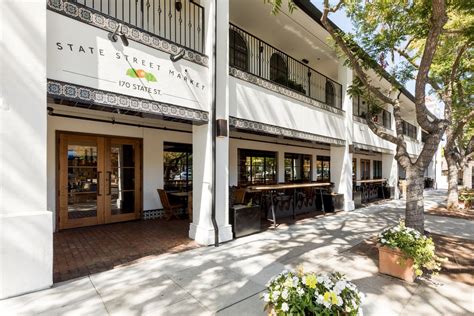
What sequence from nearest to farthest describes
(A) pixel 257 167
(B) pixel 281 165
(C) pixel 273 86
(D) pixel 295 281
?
(D) pixel 295 281 → (C) pixel 273 86 → (A) pixel 257 167 → (B) pixel 281 165

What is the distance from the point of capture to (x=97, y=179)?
6.24 m

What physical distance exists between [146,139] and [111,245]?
310 centimetres

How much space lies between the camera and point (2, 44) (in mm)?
2760

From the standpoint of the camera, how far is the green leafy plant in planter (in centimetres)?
326

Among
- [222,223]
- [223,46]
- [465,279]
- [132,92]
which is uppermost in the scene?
[223,46]

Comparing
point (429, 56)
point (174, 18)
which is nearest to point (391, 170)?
point (429, 56)

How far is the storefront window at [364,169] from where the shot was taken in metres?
15.9

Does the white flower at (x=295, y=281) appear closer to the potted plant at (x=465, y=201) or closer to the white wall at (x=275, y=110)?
the white wall at (x=275, y=110)

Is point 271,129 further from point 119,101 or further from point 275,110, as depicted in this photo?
point 119,101

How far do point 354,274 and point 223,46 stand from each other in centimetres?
465

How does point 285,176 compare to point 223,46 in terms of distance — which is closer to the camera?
point 223,46

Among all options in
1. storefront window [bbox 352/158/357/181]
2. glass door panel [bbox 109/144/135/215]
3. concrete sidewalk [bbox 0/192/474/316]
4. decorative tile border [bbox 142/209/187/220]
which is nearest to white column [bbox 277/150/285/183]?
decorative tile border [bbox 142/209/187/220]

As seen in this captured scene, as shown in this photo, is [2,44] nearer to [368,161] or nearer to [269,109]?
[269,109]

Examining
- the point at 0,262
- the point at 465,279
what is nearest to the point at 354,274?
the point at 465,279
